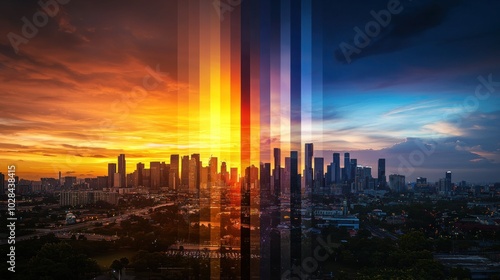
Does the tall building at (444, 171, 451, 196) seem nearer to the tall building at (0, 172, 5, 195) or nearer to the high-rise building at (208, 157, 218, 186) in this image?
the high-rise building at (208, 157, 218, 186)

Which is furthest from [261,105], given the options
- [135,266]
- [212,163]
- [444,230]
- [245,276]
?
[444,230]

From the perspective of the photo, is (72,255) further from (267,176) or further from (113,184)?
(267,176)

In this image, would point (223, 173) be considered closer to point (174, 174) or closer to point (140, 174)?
point (174, 174)

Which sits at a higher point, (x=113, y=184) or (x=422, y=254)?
(x=113, y=184)

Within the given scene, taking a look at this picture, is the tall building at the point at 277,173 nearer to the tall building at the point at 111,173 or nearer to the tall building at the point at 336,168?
the tall building at the point at 336,168

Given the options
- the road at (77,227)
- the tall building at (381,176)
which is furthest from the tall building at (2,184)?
the tall building at (381,176)
